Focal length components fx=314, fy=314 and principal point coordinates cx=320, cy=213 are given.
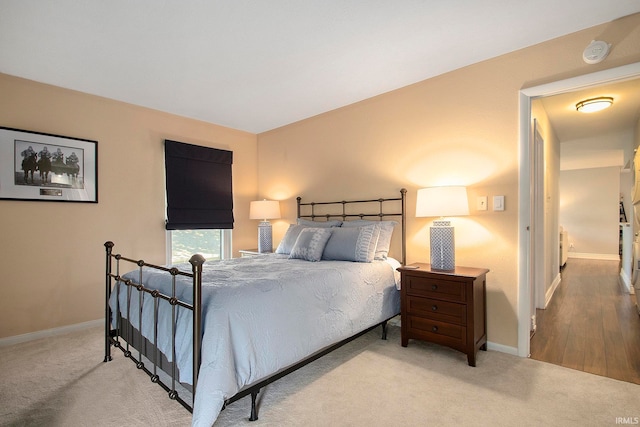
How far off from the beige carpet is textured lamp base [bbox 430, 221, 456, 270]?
749 mm

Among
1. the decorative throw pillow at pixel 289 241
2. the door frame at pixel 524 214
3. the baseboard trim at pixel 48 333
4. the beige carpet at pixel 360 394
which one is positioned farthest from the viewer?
the decorative throw pillow at pixel 289 241

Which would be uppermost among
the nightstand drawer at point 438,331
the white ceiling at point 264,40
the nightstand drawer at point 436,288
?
the white ceiling at point 264,40

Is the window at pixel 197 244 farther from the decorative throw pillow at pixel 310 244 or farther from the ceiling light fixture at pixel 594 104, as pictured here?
the ceiling light fixture at pixel 594 104

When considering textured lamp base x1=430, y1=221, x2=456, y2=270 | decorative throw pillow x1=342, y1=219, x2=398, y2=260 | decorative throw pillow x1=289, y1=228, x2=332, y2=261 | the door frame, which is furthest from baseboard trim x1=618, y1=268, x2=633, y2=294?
decorative throw pillow x1=289, y1=228, x2=332, y2=261

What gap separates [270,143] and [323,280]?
3072mm

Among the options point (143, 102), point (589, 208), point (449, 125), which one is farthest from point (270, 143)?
point (589, 208)

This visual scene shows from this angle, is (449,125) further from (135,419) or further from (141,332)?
(135,419)

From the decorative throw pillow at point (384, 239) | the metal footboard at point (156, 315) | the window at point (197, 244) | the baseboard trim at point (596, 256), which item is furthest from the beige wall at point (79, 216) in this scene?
the baseboard trim at point (596, 256)

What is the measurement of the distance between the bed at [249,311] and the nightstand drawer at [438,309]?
10.7 inches

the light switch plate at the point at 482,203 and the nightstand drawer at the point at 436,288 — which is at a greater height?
the light switch plate at the point at 482,203

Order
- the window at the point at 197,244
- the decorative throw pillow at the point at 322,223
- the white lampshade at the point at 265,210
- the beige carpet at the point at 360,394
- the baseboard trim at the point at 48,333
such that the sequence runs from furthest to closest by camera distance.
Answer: the white lampshade at the point at 265,210 < the window at the point at 197,244 < the decorative throw pillow at the point at 322,223 < the baseboard trim at the point at 48,333 < the beige carpet at the point at 360,394

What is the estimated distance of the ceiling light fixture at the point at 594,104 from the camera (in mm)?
3281

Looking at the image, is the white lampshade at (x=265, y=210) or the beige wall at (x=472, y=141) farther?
the white lampshade at (x=265, y=210)

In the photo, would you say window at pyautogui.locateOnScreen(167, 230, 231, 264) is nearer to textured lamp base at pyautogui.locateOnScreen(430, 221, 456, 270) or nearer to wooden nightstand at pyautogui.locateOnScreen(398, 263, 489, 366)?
wooden nightstand at pyautogui.locateOnScreen(398, 263, 489, 366)
